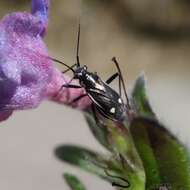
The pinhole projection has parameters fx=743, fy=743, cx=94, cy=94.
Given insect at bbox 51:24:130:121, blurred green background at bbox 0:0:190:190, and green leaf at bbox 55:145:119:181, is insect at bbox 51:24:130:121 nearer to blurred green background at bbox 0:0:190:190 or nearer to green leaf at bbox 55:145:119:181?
green leaf at bbox 55:145:119:181

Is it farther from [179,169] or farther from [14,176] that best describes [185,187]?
[14,176]

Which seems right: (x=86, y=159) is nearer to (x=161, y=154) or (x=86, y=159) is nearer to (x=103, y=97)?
(x=103, y=97)

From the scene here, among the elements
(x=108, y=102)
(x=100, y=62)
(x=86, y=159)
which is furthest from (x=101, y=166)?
(x=100, y=62)

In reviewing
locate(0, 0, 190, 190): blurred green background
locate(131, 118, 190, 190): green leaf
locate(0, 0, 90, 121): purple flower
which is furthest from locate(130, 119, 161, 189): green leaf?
locate(0, 0, 190, 190): blurred green background

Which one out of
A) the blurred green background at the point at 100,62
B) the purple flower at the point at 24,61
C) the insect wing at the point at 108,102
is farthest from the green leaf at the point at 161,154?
the blurred green background at the point at 100,62

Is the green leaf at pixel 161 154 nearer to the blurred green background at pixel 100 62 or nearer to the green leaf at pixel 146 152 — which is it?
the green leaf at pixel 146 152

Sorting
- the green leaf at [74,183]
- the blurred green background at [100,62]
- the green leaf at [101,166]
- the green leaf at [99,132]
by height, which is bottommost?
the green leaf at [74,183]

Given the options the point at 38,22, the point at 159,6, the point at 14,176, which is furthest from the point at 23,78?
the point at 159,6
